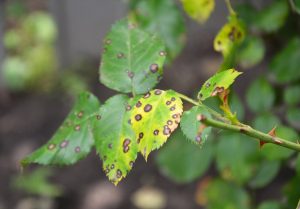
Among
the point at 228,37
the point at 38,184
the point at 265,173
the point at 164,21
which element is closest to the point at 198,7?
the point at 228,37

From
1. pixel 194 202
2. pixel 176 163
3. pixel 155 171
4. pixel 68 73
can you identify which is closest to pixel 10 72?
pixel 68 73

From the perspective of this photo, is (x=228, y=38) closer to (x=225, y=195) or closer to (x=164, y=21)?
(x=164, y=21)

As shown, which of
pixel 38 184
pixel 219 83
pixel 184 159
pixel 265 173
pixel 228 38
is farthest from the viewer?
pixel 38 184

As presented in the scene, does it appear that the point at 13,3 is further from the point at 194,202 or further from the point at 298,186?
the point at 298,186

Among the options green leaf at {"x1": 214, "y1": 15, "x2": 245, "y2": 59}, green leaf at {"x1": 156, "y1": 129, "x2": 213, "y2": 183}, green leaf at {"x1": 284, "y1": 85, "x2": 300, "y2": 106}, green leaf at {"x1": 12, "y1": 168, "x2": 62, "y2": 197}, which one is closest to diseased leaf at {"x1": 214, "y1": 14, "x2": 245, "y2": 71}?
green leaf at {"x1": 214, "y1": 15, "x2": 245, "y2": 59}

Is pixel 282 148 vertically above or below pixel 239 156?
above

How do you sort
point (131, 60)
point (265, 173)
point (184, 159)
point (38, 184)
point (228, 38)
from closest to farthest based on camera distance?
point (131, 60) → point (228, 38) → point (265, 173) → point (184, 159) → point (38, 184)
